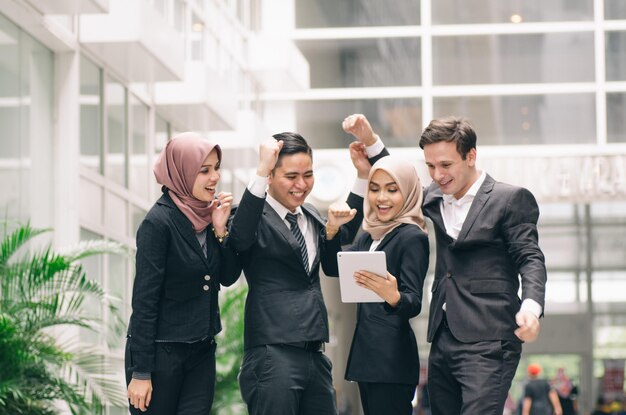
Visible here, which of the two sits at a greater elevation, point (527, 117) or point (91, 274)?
point (527, 117)

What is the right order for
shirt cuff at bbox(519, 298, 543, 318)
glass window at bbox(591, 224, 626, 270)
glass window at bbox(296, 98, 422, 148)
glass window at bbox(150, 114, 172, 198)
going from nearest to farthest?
shirt cuff at bbox(519, 298, 543, 318)
glass window at bbox(150, 114, 172, 198)
glass window at bbox(296, 98, 422, 148)
glass window at bbox(591, 224, 626, 270)

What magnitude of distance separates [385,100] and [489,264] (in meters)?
19.4

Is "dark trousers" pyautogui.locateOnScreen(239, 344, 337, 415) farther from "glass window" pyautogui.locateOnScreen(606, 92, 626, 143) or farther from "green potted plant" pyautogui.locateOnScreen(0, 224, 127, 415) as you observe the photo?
"glass window" pyautogui.locateOnScreen(606, 92, 626, 143)

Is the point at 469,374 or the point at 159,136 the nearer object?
the point at 469,374

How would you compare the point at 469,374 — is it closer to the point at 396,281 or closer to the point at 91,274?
the point at 396,281

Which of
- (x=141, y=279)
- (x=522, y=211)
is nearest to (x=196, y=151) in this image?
(x=141, y=279)

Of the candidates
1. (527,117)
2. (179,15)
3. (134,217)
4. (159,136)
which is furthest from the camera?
(527,117)

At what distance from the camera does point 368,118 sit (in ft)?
80.7

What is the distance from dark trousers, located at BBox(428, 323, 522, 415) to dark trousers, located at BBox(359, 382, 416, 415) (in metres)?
0.12

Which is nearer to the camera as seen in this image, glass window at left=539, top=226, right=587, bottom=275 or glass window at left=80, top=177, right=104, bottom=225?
glass window at left=80, top=177, right=104, bottom=225

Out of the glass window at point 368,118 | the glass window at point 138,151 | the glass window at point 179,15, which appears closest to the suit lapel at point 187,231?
the glass window at point 138,151

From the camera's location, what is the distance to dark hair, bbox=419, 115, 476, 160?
18.4 ft

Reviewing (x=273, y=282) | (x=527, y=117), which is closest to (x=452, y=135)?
(x=273, y=282)

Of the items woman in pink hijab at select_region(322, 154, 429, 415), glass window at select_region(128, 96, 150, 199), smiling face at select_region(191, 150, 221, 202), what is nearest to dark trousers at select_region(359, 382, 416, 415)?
woman in pink hijab at select_region(322, 154, 429, 415)
